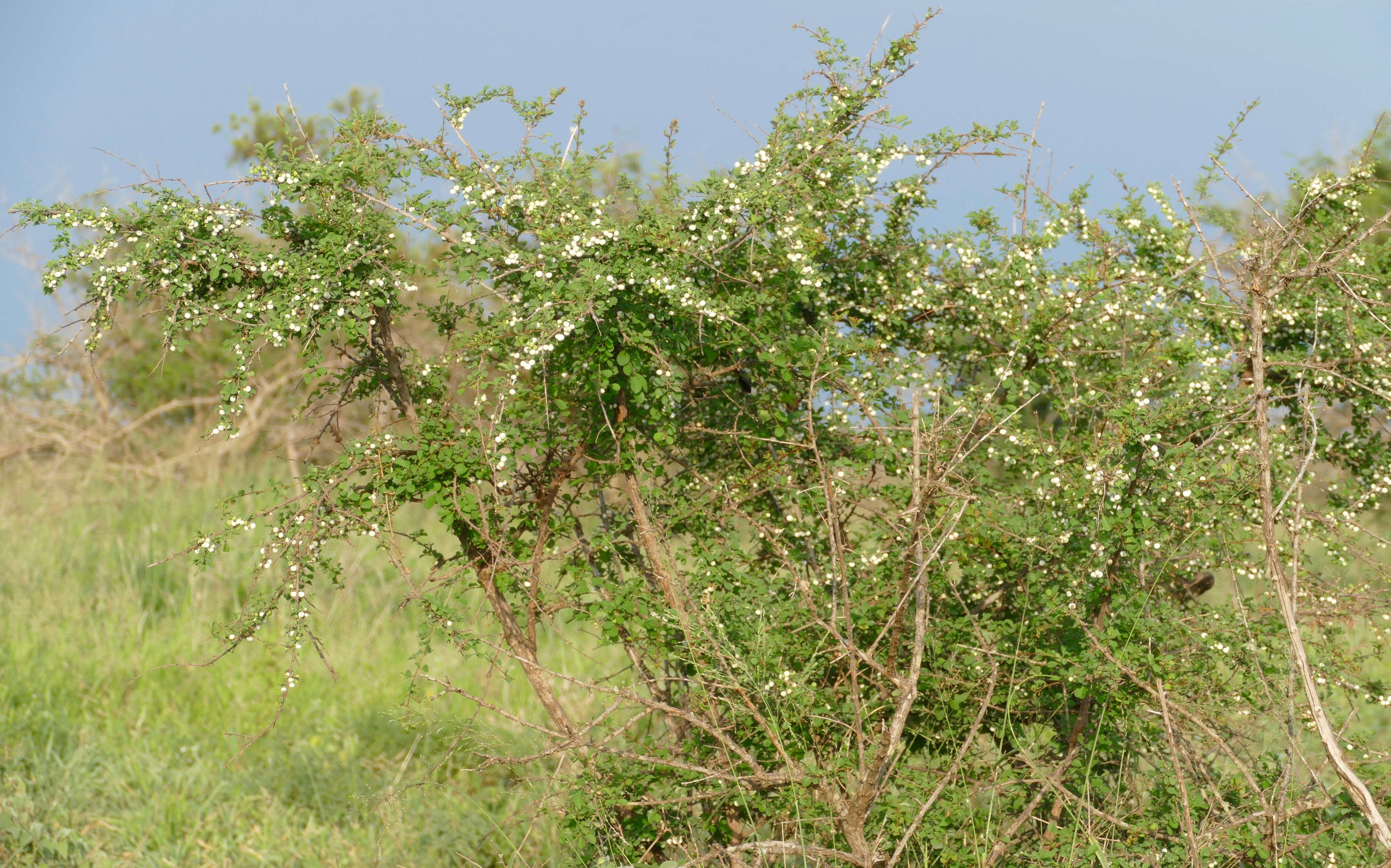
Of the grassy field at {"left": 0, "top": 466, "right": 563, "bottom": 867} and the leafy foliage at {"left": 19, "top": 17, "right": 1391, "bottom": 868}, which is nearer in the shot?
the leafy foliage at {"left": 19, "top": 17, "right": 1391, "bottom": 868}

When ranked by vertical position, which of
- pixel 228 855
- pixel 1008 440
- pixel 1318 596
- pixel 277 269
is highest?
pixel 277 269

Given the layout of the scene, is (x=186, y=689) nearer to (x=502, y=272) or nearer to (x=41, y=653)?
(x=41, y=653)

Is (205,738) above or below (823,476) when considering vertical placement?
below

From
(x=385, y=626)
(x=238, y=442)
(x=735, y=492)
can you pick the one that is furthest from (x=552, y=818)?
(x=238, y=442)

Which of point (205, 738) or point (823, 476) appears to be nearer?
point (823, 476)

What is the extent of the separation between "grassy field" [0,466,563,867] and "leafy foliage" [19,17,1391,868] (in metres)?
0.67

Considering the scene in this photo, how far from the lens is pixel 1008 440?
3855mm

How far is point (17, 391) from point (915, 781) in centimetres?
1033

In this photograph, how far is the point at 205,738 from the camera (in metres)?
5.63

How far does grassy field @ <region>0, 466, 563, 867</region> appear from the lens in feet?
15.2

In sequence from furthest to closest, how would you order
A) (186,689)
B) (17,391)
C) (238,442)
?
(238,442)
(17,391)
(186,689)

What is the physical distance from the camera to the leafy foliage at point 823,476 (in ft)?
10.6

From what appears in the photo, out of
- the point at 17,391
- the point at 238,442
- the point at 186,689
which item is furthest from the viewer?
the point at 238,442

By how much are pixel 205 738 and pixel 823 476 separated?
4.18 m
